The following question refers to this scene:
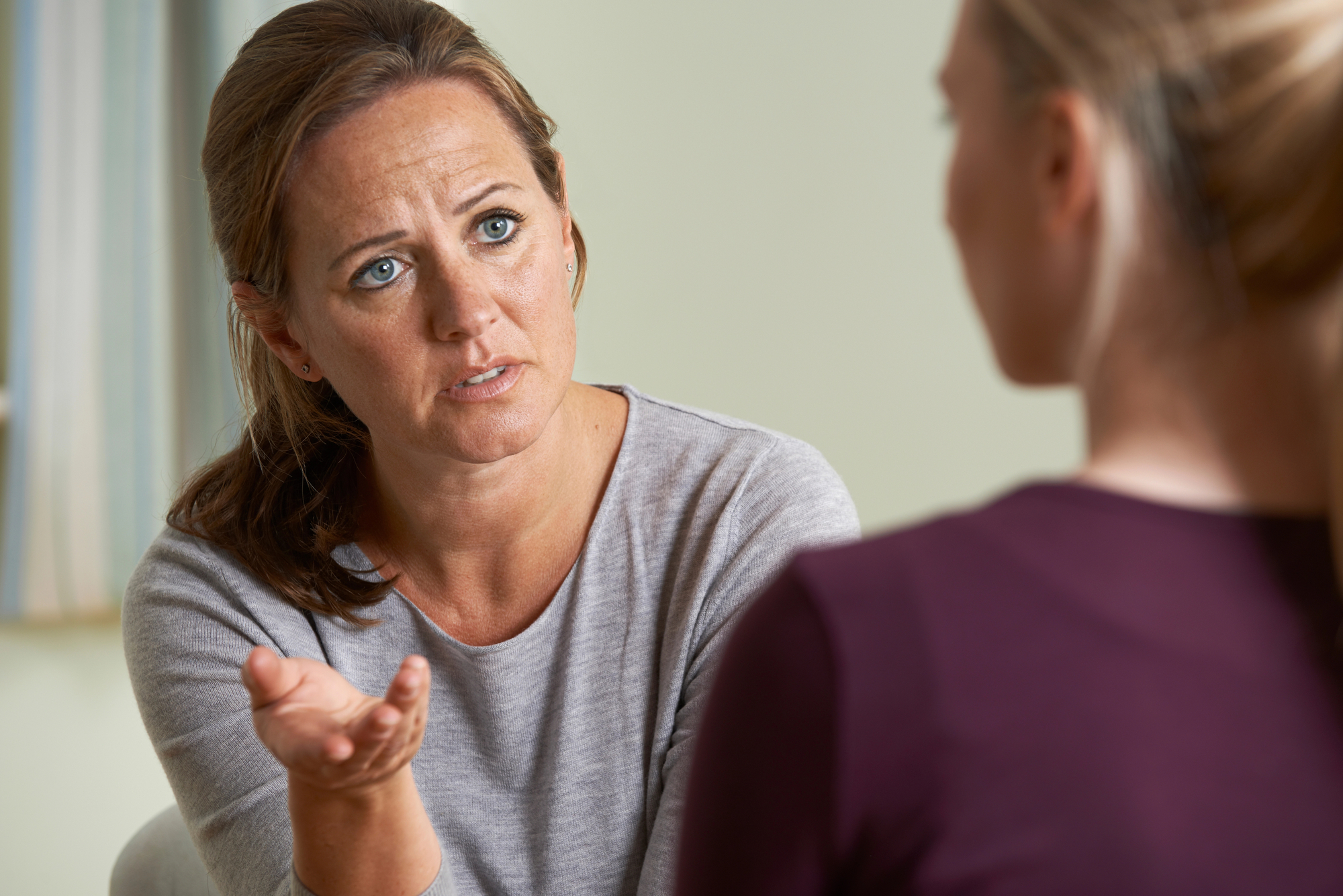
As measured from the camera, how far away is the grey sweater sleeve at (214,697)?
117cm

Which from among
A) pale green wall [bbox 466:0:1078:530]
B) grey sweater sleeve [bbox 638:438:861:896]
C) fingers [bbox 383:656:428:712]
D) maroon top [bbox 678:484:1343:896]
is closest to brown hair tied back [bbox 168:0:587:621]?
grey sweater sleeve [bbox 638:438:861:896]

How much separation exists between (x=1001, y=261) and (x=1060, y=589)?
17 cm

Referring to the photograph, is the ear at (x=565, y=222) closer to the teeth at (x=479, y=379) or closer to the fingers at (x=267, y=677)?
the teeth at (x=479, y=379)

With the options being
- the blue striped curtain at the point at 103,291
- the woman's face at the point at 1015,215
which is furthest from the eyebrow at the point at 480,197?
the blue striped curtain at the point at 103,291

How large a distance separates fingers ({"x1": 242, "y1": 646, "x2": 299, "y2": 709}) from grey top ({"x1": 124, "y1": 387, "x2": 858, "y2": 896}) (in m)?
0.32

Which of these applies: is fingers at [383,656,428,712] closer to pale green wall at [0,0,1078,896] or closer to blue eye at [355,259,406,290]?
blue eye at [355,259,406,290]

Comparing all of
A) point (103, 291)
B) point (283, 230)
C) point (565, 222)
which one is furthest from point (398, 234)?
point (103, 291)

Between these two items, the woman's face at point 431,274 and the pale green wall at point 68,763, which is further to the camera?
the pale green wall at point 68,763

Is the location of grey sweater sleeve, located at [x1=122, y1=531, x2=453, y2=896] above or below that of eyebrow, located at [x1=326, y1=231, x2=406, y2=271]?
below

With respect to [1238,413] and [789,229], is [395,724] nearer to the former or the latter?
[1238,413]

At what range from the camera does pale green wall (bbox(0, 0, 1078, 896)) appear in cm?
238

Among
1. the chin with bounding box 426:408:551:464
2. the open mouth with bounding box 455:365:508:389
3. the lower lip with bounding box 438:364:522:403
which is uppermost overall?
the open mouth with bounding box 455:365:508:389

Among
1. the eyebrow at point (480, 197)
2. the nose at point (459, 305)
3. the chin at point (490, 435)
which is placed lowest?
the chin at point (490, 435)

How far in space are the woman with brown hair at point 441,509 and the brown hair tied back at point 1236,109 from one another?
78 cm
